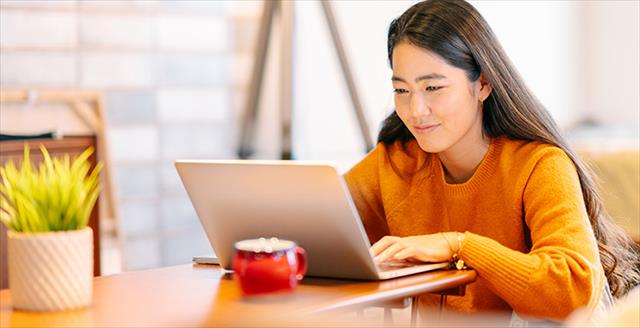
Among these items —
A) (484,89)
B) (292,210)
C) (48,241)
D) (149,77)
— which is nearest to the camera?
(48,241)

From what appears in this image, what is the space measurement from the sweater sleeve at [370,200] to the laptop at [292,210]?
452mm

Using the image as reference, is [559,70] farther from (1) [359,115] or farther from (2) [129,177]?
(2) [129,177]

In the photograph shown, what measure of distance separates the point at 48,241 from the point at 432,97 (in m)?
0.92

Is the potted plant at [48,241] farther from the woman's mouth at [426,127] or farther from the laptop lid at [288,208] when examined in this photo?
the woman's mouth at [426,127]

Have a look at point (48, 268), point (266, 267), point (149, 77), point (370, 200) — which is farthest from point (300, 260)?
point (149, 77)

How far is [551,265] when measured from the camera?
177cm

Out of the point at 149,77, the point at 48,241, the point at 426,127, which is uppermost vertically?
the point at 149,77

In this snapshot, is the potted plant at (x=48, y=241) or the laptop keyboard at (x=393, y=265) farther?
the laptop keyboard at (x=393, y=265)

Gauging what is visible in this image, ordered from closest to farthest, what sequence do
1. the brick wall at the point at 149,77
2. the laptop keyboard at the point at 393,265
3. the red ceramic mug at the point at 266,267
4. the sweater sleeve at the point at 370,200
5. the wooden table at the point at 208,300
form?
the wooden table at the point at 208,300
the red ceramic mug at the point at 266,267
the laptop keyboard at the point at 393,265
the sweater sleeve at the point at 370,200
the brick wall at the point at 149,77

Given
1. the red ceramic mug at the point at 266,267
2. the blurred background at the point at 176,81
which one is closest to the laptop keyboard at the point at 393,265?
the red ceramic mug at the point at 266,267

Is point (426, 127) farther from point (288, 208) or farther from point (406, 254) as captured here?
point (288, 208)

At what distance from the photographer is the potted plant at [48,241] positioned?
1432mm

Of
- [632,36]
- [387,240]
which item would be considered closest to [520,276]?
[387,240]

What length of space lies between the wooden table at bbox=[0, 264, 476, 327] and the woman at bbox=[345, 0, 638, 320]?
0.15 metres
